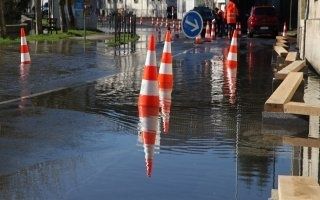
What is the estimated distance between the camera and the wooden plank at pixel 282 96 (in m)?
7.44

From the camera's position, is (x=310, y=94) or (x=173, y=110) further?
(x=310, y=94)

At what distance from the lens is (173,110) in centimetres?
959

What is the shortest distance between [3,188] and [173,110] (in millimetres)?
4436

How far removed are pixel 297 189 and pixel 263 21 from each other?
105ft

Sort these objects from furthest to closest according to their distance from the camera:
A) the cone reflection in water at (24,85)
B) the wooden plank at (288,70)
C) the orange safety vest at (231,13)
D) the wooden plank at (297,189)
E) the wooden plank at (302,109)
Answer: the orange safety vest at (231,13) < the wooden plank at (288,70) < the cone reflection in water at (24,85) < the wooden plank at (302,109) < the wooden plank at (297,189)

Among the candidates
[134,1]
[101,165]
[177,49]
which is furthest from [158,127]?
[134,1]

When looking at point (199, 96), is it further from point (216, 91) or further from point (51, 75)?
point (51, 75)

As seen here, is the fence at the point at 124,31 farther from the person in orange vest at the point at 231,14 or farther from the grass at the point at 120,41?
the person in orange vest at the point at 231,14

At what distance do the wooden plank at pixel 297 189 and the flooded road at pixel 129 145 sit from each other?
0.61 meters


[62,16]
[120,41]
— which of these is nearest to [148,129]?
[120,41]

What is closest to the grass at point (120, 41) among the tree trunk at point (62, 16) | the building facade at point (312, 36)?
the tree trunk at point (62, 16)

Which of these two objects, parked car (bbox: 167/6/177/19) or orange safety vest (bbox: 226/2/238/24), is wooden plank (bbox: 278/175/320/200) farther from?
parked car (bbox: 167/6/177/19)

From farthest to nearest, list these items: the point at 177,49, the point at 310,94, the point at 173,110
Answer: the point at 177,49
the point at 310,94
the point at 173,110

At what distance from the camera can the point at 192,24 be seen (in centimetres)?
2047
